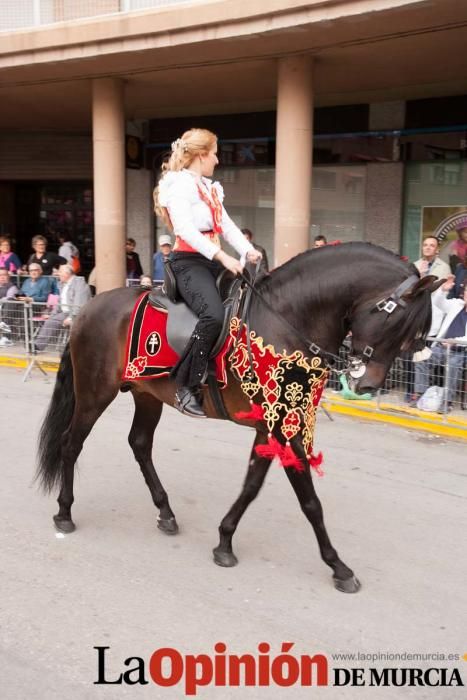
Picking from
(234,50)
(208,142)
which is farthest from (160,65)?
(208,142)

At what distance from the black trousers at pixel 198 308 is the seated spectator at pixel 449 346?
3.78 meters

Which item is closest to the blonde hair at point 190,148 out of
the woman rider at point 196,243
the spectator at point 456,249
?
the woman rider at point 196,243

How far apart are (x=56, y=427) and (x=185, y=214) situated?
2.05m

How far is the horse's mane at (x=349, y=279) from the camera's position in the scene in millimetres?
3582

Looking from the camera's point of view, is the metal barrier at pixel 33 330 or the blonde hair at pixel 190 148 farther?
the metal barrier at pixel 33 330

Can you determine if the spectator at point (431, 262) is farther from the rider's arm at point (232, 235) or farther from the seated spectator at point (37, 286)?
the seated spectator at point (37, 286)

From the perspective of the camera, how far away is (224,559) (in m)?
4.22

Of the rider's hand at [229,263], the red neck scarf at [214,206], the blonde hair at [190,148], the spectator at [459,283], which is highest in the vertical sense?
the blonde hair at [190,148]

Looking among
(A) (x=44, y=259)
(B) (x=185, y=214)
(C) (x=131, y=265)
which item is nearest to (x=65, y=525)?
(B) (x=185, y=214)

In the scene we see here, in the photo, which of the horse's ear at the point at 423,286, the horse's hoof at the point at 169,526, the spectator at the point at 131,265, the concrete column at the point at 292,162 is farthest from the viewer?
the spectator at the point at 131,265

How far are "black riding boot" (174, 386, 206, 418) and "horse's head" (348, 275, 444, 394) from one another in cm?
101

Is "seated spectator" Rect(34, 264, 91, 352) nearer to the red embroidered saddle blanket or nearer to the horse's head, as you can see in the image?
the red embroidered saddle blanket

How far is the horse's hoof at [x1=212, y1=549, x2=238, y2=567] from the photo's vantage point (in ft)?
13.8

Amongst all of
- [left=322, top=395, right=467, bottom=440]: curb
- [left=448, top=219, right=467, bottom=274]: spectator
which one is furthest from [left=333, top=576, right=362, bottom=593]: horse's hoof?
[left=448, top=219, right=467, bottom=274]: spectator
